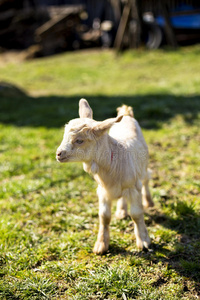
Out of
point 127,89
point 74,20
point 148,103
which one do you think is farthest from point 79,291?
point 74,20

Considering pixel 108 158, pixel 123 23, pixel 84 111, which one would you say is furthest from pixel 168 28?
pixel 108 158

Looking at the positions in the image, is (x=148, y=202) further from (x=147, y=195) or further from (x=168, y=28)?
(x=168, y=28)

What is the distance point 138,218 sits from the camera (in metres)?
3.84

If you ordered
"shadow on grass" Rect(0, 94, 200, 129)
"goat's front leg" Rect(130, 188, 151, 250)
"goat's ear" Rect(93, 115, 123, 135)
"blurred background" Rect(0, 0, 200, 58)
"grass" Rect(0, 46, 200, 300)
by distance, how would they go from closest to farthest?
"goat's ear" Rect(93, 115, 123, 135) < "grass" Rect(0, 46, 200, 300) < "goat's front leg" Rect(130, 188, 151, 250) < "shadow on grass" Rect(0, 94, 200, 129) < "blurred background" Rect(0, 0, 200, 58)

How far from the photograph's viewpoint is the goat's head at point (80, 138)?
3.29m

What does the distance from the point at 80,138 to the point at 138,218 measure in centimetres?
125

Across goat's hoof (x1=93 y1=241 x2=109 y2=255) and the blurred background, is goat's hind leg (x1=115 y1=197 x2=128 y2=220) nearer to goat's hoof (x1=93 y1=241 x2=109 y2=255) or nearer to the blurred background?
goat's hoof (x1=93 y1=241 x2=109 y2=255)

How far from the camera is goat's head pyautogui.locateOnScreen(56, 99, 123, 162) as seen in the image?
329 centimetres

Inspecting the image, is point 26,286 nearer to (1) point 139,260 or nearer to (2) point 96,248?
(2) point 96,248

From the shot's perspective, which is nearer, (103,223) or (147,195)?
(103,223)

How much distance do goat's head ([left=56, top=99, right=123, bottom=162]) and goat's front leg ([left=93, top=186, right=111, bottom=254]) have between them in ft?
2.27

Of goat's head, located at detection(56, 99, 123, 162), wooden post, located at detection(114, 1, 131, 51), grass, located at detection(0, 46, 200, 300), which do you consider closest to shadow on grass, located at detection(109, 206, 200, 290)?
grass, located at detection(0, 46, 200, 300)

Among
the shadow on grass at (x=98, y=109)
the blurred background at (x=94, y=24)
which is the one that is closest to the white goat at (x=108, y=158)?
Answer: the shadow on grass at (x=98, y=109)

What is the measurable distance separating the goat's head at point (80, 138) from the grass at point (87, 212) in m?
1.32
